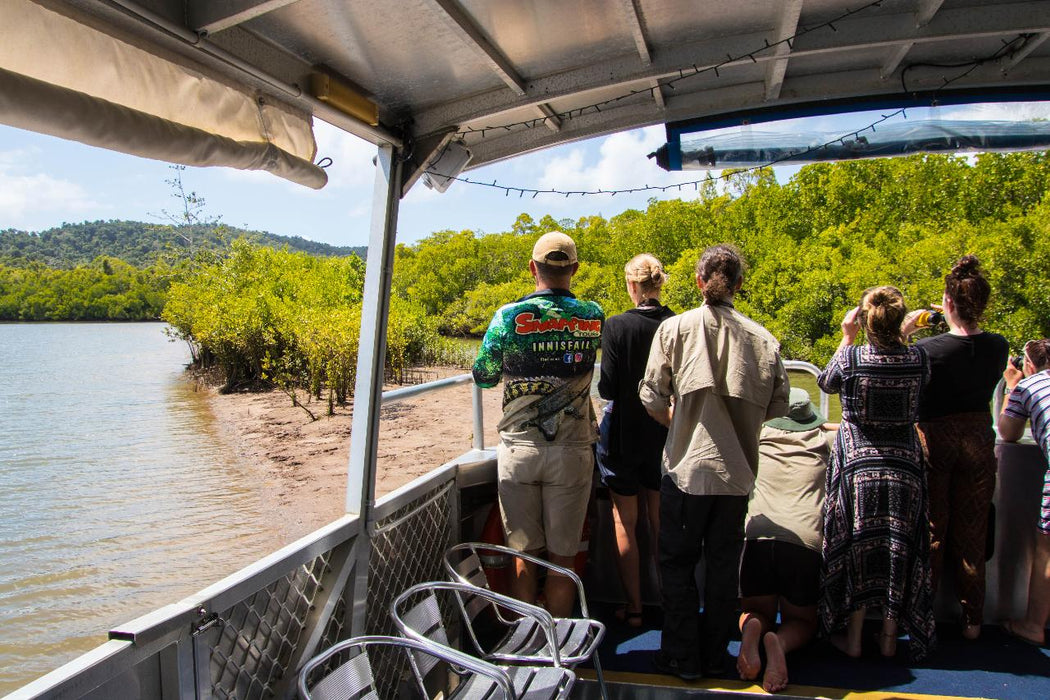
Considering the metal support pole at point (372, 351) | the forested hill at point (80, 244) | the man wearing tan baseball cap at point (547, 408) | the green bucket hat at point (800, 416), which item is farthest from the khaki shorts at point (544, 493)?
the forested hill at point (80, 244)

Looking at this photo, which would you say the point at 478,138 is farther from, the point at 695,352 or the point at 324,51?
the point at 695,352

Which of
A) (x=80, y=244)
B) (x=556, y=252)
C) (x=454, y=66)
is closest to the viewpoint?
(x=454, y=66)

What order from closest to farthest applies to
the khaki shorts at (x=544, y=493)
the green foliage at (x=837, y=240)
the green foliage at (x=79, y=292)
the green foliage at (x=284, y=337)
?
1. the khaki shorts at (x=544, y=493)
2. the green foliage at (x=79, y=292)
3. the green foliage at (x=284, y=337)
4. the green foliage at (x=837, y=240)

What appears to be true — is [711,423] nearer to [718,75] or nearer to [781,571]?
[781,571]

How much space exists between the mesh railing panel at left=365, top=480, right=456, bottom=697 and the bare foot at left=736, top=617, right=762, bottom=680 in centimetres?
130

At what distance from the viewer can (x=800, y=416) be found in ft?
10.1

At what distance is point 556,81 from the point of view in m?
2.71

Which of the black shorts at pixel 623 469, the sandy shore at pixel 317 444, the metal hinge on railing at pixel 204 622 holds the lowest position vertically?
the sandy shore at pixel 317 444

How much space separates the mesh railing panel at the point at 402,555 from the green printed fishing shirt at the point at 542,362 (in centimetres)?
53

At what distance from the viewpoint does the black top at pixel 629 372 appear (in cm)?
293

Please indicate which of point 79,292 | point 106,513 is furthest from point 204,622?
point 106,513

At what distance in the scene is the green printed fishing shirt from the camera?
269cm

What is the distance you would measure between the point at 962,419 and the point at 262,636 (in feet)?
9.12

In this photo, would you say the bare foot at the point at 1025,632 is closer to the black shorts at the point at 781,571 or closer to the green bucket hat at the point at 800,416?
the black shorts at the point at 781,571
